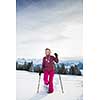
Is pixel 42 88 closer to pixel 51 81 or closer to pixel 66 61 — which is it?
pixel 51 81

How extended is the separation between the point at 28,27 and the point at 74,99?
593 millimetres

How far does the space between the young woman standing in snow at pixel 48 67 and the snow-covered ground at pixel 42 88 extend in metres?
0.03

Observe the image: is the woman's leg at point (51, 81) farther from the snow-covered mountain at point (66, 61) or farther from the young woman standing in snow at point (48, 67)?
the snow-covered mountain at point (66, 61)

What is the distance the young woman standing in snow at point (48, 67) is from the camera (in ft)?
4.44

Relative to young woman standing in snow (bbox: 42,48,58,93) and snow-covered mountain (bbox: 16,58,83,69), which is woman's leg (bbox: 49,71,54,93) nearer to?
young woman standing in snow (bbox: 42,48,58,93)

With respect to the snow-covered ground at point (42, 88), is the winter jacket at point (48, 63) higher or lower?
higher

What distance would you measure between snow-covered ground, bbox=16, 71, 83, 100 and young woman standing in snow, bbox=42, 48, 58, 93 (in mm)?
35

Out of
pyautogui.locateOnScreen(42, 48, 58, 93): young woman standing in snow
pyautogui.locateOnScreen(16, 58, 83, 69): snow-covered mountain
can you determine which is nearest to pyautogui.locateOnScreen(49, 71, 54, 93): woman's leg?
pyautogui.locateOnScreen(42, 48, 58, 93): young woman standing in snow

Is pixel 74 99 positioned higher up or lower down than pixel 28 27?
lower down

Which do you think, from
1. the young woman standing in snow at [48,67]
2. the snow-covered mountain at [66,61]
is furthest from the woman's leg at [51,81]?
the snow-covered mountain at [66,61]

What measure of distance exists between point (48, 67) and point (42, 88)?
15cm
